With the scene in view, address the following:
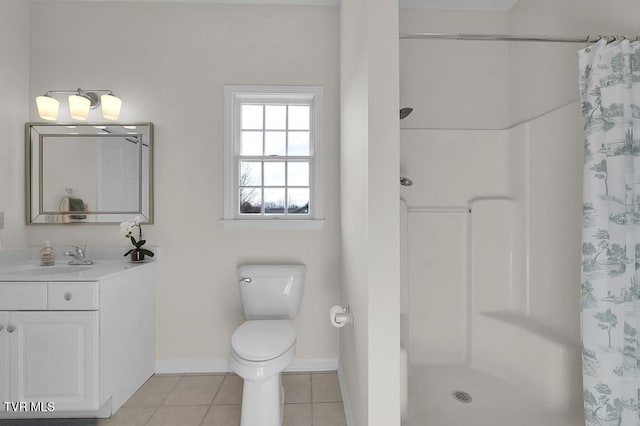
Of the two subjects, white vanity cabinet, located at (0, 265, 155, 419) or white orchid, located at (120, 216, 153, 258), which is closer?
white vanity cabinet, located at (0, 265, 155, 419)

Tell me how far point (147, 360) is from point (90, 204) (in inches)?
46.7

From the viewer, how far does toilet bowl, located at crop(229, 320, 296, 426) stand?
1438 mm

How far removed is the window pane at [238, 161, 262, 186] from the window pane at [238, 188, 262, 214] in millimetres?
54

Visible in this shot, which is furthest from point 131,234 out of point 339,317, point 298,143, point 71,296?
point 339,317

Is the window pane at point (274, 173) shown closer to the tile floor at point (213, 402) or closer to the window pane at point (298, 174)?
the window pane at point (298, 174)

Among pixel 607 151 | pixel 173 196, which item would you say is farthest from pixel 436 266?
pixel 173 196

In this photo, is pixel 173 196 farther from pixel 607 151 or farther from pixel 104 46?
pixel 607 151

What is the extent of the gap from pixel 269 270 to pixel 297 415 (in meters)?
0.85

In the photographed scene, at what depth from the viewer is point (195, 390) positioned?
1.96m

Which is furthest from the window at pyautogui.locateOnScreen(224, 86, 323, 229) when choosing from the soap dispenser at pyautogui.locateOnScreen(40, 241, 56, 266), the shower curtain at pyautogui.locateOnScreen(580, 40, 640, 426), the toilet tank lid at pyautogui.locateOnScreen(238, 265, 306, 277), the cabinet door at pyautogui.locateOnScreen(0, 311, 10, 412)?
the shower curtain at pyautogui.locateOnScreen(580, 40, 640, 426)

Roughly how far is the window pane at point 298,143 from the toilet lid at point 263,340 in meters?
1.24

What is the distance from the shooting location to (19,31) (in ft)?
6.99

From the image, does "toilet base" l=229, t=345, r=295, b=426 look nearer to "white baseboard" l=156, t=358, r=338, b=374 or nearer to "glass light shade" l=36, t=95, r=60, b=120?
"white baseboard" l=156, t=358, r=338, b=374

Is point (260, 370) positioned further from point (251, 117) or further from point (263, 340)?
point (251, 117)
